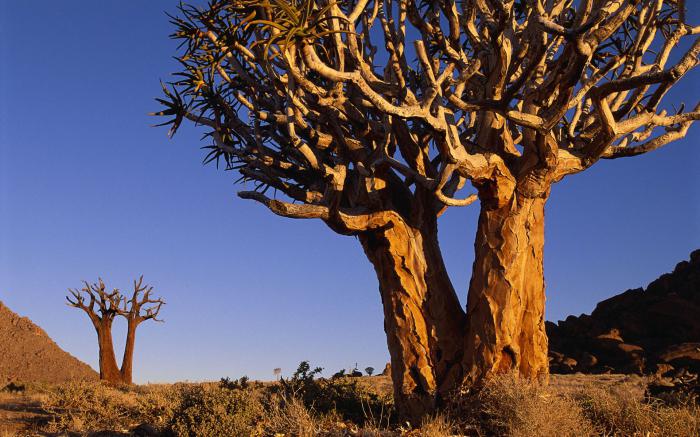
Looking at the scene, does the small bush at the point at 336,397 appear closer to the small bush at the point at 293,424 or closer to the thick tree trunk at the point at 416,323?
the thick tree trunk at the point at 416,323

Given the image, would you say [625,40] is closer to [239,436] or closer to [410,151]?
[410,151]

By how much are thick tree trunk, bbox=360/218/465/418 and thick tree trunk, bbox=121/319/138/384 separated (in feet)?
61.2

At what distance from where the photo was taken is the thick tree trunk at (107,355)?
2783 cm

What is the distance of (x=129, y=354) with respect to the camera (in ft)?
94.3

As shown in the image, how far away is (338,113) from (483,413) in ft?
19.1

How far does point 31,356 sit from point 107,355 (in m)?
12.4

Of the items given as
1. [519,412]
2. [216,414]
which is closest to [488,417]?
[519,412]

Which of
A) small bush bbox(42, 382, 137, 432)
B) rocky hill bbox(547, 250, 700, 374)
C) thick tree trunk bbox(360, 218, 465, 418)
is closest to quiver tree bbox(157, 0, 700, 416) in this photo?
thick tree trunk bbox(360, 218, 465, 418)

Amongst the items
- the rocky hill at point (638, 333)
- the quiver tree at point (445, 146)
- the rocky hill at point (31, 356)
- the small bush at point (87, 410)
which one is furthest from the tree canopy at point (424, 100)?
the rocky hill at point (31, 356)

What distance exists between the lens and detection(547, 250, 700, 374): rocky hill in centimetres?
2594

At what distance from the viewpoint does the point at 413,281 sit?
12.3 metres

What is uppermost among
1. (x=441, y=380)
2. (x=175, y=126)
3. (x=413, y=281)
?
(x=175, y=126)

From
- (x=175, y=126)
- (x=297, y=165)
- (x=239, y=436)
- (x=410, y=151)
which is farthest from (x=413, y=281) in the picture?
(x=175, y=126)

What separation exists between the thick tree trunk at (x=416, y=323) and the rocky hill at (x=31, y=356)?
91.9 feet
